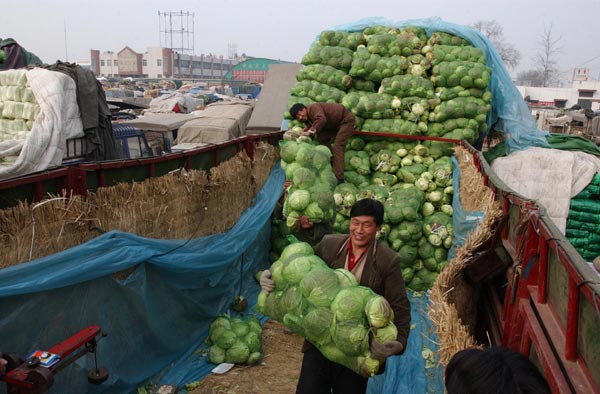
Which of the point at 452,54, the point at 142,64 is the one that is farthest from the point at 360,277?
the point at 142,64

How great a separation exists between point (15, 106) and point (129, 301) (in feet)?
17.1

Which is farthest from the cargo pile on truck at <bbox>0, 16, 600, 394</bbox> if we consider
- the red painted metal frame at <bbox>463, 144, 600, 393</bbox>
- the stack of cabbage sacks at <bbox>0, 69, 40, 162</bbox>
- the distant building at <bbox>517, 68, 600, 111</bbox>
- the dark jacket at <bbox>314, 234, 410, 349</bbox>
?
the distant building at <bbox>517, 68, 600, 111</bbox>

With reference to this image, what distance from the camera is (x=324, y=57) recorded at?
9.54m

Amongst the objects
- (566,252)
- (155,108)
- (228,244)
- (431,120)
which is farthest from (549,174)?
(155,108)

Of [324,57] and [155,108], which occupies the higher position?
[324,57]

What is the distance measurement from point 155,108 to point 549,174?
22.5 meters

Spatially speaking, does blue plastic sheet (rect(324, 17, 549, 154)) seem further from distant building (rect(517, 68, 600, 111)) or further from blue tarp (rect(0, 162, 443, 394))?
distant building (rect(517, 68, 600, 111))

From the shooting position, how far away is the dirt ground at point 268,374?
17.2 ft

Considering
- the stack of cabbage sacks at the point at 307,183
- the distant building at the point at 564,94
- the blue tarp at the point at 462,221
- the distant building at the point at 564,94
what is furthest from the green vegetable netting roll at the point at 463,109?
the distant building at the point at 564,94

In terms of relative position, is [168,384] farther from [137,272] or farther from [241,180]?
[241,180]

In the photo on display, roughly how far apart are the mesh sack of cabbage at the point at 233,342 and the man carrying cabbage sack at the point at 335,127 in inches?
134

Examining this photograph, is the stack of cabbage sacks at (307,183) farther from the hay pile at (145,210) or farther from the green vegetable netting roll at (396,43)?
the green vegetable netting roll at (396,43)

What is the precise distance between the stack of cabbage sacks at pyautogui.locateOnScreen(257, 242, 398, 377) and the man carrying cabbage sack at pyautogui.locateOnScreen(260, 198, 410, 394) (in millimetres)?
181

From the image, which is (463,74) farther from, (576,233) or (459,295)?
(459,295)
